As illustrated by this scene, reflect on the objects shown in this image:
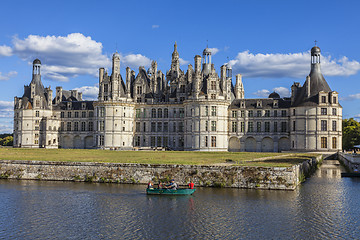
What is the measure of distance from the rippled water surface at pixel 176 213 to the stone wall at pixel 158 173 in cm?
151

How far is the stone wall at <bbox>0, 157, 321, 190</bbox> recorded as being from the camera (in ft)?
116

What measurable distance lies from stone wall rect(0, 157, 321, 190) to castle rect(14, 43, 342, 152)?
32.2 m

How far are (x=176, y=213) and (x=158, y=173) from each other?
11.7 m

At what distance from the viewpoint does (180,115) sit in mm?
83125

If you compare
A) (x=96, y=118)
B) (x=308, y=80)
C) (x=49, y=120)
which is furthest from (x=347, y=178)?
(x=49, y=120)

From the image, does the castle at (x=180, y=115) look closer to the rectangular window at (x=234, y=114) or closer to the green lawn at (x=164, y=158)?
the rectangular window at (x=234, y=114)

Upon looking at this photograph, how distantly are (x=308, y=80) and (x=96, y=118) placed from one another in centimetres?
4110

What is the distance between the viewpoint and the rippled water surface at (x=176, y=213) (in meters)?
22.1

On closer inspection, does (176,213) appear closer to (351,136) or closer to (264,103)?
(264,103)

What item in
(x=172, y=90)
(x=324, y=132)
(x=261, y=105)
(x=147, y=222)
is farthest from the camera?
(x=172, y=90)

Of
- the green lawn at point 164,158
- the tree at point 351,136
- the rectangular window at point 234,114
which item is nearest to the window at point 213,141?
the rectangular window at point 234,114

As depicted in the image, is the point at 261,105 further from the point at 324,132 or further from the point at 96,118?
the point at 96,118

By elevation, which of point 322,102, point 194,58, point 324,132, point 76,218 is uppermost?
point 194,58

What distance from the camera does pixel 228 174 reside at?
3638 centimetres
